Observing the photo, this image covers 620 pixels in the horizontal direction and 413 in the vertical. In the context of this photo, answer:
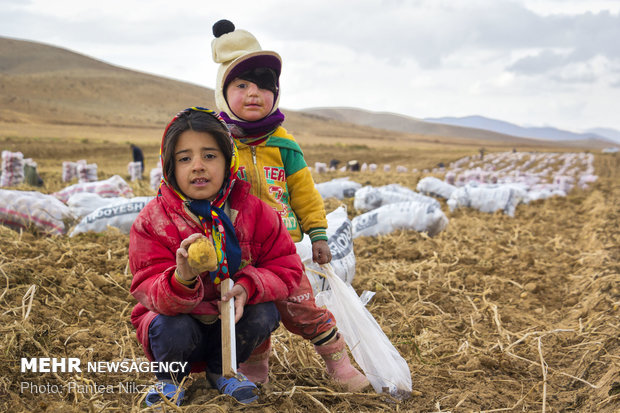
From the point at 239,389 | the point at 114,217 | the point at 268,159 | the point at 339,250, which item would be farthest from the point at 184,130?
the point at 114,217

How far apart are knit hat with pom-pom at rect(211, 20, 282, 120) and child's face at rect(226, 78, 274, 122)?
0.03m

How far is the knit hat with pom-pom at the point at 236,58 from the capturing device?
218 cm

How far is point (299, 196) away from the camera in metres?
2.31

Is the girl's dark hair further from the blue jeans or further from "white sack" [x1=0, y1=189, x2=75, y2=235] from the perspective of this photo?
"white sack" [x1=0, y1=189, x2=75, y2=235]

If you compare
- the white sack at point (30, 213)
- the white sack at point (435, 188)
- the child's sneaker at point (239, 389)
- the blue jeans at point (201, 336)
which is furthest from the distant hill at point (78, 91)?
the child's sneaker at point (239, 389)

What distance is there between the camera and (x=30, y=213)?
4.31 meters

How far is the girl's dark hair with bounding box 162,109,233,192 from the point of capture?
1.74 metres

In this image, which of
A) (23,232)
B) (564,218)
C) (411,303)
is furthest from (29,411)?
(564,218)

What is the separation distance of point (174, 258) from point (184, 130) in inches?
16.7

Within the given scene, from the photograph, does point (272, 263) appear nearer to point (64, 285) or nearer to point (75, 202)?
point (64, 285)

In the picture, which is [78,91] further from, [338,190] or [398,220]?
[398,220]

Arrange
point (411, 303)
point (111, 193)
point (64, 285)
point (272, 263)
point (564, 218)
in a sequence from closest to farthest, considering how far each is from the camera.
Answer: point (272, 263)
point (64, 285)
point (411, 303)
point (111, 193)
point (564, 218)

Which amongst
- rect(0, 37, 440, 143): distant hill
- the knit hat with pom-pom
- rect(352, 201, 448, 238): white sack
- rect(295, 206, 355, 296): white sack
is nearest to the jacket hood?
the knit hat with pom-pom

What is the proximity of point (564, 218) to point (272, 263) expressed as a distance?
19.1 feet
